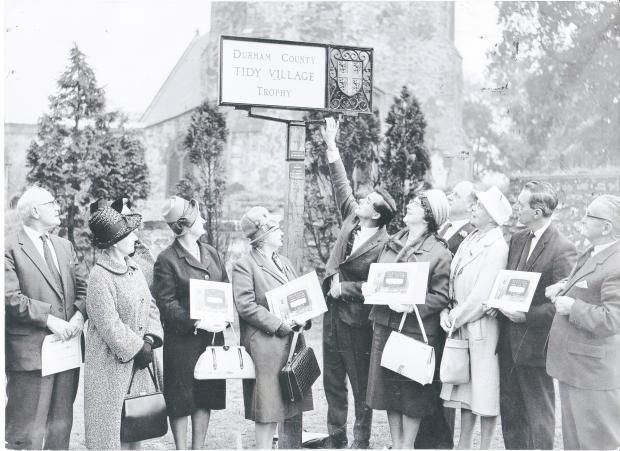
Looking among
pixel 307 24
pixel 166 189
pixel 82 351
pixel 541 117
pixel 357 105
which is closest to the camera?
pixel 82 351

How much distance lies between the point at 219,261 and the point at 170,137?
1442 cm

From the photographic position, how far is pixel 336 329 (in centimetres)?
591

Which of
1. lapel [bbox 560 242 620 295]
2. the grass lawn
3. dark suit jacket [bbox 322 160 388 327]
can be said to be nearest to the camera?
lapel [bbox 560 242 620 295]

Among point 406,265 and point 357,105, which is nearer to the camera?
point 406,265

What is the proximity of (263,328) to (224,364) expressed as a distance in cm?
38

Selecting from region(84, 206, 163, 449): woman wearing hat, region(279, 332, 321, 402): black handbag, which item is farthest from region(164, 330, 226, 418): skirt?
region(279, 332, 321, 402): black handbag

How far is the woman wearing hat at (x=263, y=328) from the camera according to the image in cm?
512

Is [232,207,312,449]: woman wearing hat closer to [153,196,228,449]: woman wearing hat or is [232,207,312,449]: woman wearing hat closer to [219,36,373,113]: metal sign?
[153,196,228,449]: woman wearing hat

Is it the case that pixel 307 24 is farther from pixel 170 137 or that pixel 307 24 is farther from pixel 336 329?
pixel 336 329

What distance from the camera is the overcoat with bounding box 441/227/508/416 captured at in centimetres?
512

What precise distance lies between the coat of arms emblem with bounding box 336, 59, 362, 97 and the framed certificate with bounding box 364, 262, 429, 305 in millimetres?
1510

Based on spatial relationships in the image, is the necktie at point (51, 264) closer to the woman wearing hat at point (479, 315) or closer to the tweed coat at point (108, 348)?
the tweed coat at point (108, 348)

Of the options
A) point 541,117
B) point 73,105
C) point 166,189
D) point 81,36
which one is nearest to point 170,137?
point 166,189

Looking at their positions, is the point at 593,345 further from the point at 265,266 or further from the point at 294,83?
the point at 294,83
